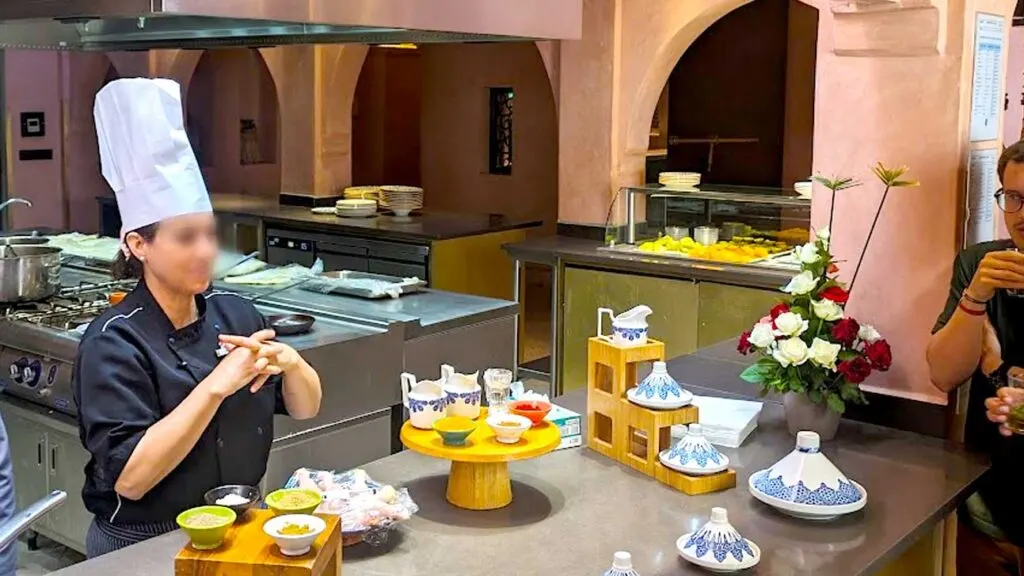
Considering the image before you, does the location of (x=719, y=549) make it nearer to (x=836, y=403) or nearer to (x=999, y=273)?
(x=836, y=403)

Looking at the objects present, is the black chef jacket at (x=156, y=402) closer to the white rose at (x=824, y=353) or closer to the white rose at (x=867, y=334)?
the white rose at (x=824, y=353)

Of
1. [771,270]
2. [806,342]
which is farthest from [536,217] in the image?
[806,342]

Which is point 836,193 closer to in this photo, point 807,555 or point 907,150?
point 907,150

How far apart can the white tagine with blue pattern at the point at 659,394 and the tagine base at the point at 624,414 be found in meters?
0.01

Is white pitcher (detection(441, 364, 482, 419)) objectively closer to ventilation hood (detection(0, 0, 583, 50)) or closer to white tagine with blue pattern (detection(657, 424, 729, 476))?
white tagine with blue pattern (detection(657, 424, 729, 476))

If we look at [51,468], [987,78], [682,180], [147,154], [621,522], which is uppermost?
[987,78]

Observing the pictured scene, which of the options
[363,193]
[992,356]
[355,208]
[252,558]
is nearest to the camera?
[252,558]

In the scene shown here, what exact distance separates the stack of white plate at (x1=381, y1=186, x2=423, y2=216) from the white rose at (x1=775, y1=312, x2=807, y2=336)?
4.99m

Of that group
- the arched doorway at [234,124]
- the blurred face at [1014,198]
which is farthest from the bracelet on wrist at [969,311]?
the arched doorway at [234,124]

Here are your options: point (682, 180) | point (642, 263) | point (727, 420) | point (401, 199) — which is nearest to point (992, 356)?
point (727, 420)

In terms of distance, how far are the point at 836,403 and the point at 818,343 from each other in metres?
0.15

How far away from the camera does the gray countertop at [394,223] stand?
6488 millimetres

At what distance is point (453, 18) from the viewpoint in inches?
79.3

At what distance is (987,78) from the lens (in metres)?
2.66
